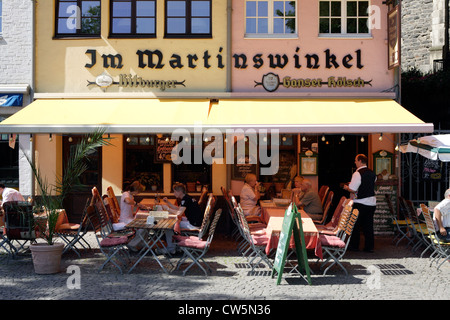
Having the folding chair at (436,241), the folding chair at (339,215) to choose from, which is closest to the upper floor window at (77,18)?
the folding chair at (339,215)

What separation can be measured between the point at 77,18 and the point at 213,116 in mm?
4336

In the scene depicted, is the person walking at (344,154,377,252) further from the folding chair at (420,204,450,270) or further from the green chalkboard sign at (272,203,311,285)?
the green chalkboard sign at (272,203,311,285)

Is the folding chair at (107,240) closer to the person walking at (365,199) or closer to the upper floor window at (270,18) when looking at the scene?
the person walking at (365,199)

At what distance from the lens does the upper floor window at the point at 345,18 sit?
12422 mm

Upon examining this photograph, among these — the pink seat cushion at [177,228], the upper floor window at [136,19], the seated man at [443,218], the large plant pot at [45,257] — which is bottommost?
the large plant pot at [45,257]

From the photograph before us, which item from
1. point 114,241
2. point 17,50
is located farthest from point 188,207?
point 17,50

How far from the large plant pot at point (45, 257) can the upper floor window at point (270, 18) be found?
22.4 ft

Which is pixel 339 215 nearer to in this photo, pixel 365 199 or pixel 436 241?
pixel 365 199

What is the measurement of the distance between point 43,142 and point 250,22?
18.4ft

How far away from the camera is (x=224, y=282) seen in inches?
307

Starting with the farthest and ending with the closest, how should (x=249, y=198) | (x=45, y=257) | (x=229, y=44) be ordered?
(x=229, y=44) → (x=249, y=198) → (x=45, y=257)

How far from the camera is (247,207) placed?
1118 centimetres

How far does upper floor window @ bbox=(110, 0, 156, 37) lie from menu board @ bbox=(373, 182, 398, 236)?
6348mm

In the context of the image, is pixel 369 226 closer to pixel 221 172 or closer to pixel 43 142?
pixel 221 172
